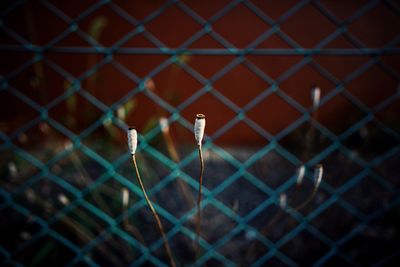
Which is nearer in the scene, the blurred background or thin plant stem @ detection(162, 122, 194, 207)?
the blurred background

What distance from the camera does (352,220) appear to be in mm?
1242

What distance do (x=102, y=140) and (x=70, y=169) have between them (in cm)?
17

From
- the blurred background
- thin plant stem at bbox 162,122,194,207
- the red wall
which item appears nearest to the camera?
the blurred background

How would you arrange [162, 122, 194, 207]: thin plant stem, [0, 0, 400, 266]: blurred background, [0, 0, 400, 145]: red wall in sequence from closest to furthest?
[0, 0, 400, 266]: blurred background
[162, 122, 194, 207]: thin plant stem
[0, 0, 400, 145]: red wall

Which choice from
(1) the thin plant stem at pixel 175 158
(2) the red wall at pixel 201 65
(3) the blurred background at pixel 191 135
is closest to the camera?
(3) the blurred background at pixel 191 135

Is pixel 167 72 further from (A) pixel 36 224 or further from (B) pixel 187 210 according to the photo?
(A) pixel 36 224

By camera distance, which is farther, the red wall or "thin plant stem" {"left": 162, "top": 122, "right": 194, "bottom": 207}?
the red wall

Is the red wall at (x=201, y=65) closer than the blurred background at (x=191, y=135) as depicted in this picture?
No

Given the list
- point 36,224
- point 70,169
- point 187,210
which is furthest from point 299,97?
point 36,224

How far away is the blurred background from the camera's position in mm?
1116

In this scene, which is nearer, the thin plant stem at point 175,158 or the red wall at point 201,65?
the thin plant stem at point 175,158

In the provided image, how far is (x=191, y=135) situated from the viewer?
5.32 feet

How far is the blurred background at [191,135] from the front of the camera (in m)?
1.12

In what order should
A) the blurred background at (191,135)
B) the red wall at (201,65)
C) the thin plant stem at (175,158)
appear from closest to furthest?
the blurred background at (191,135)
the thin plant stem at (175,158)
the red wall at (201,65)
